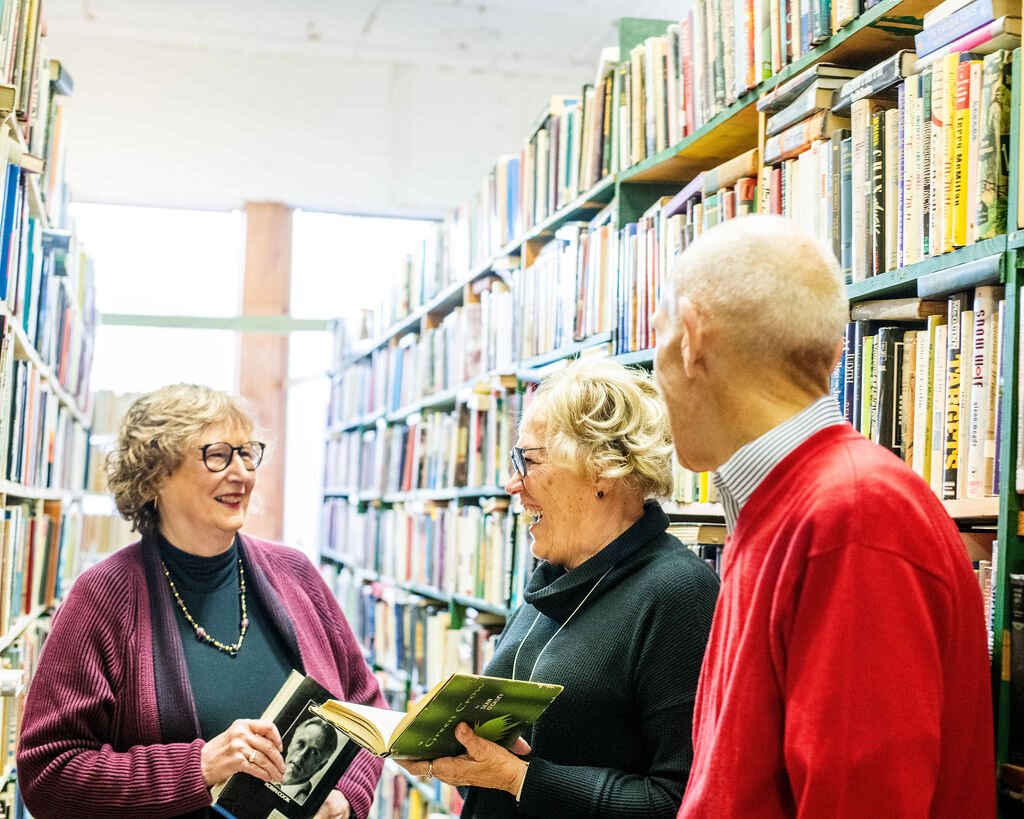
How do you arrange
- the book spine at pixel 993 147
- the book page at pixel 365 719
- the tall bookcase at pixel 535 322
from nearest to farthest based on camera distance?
1. the book spine at pixel 993 147
2. the tall bookcase at pixel 535 322
3. the book page at pixel 365 719

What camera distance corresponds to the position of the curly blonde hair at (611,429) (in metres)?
1.82

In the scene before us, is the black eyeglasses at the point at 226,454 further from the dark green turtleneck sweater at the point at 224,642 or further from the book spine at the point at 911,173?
the book spine at the point at 911,173

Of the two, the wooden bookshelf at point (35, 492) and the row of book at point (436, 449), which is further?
the row of book at point (436, 449)

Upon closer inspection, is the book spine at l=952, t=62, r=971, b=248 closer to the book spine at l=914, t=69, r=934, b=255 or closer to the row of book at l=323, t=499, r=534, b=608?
the book spine at l=914, t=69, r=934, b=255

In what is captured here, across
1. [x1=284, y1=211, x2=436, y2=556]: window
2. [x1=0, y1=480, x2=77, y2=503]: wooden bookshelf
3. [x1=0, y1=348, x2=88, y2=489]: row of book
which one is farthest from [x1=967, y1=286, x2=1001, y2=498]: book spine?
[x1=284, y1=211, x2=436, y2=556]: window

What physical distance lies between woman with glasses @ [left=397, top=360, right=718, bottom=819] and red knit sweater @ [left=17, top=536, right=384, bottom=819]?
0.53m

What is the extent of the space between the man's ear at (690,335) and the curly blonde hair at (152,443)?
1.36m

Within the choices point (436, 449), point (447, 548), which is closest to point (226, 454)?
point (447, 548)

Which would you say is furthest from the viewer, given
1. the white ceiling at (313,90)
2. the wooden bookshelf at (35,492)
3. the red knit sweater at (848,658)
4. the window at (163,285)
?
the window at (163,285)

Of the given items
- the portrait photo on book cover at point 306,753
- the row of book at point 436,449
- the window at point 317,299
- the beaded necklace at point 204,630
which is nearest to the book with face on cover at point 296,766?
the portrait photo on book cover at point 306,753

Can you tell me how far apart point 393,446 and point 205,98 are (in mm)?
2910

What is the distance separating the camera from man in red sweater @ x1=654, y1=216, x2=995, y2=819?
101cm

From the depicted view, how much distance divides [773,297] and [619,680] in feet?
2.39

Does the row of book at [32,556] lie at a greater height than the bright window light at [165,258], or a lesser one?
lesser
